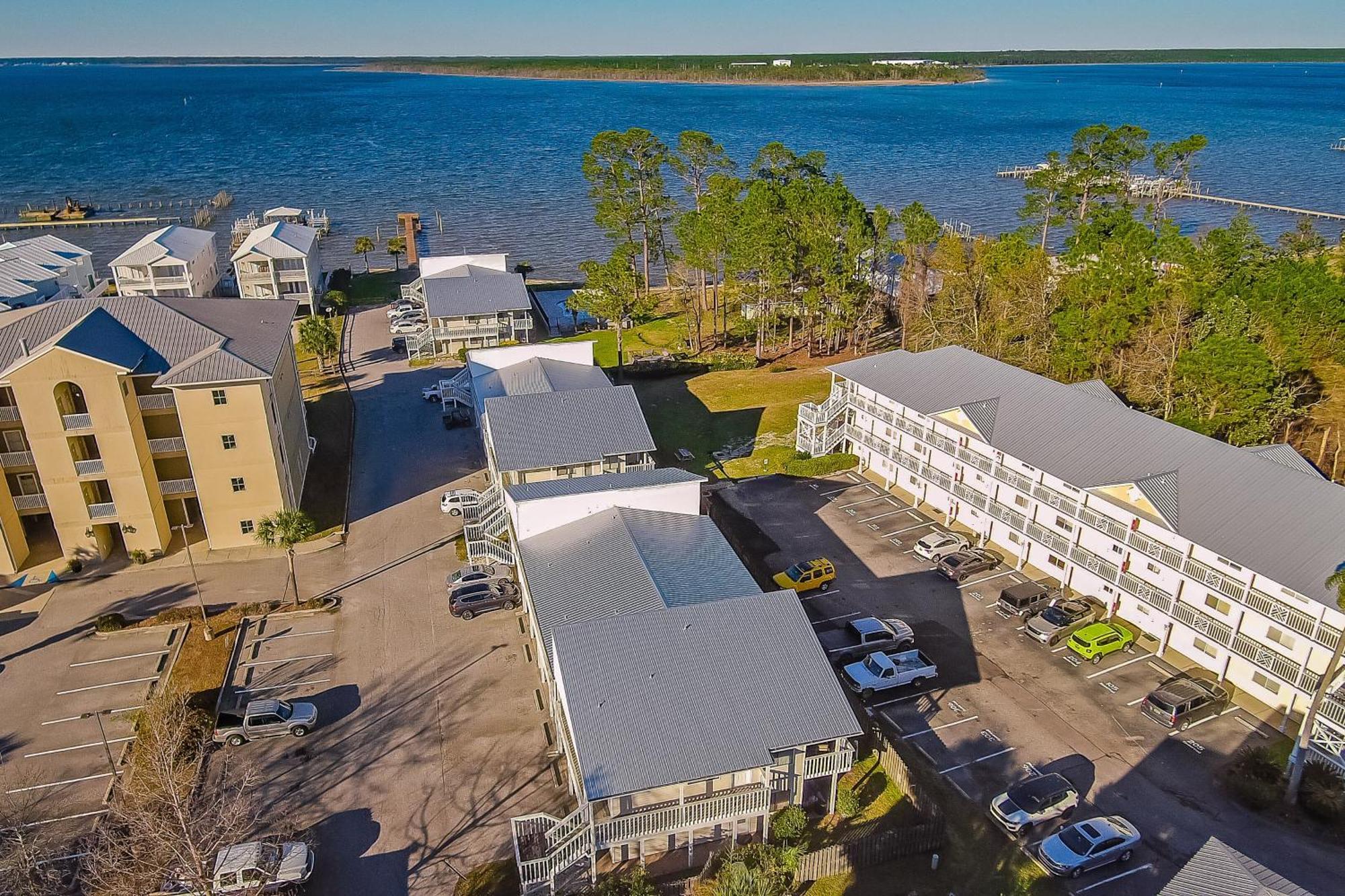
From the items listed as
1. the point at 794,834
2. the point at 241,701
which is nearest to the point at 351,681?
the point at 241,701

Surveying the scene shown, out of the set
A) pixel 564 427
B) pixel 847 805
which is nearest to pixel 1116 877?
pixel 847 805

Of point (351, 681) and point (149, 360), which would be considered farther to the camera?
point (149, 360)

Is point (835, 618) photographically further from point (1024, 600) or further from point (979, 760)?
point (979, 760)

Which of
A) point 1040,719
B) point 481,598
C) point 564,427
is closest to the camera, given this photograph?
point 1040,719

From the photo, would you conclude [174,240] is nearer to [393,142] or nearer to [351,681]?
[351,681]

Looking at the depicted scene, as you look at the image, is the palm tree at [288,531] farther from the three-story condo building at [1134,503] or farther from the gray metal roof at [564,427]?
the three-story condo building at [1134,503]

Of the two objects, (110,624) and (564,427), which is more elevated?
(564,427)

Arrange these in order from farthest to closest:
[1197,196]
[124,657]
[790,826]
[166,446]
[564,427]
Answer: [1197,196], [564,427], [166,446], [124,657], [790,826]
